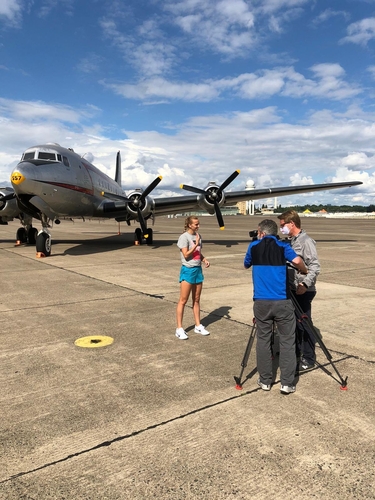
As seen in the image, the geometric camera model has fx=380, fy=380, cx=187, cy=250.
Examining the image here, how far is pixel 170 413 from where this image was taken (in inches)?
146

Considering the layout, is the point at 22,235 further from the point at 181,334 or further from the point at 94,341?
the point at 181,334

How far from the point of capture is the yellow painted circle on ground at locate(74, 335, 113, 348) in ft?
18.6

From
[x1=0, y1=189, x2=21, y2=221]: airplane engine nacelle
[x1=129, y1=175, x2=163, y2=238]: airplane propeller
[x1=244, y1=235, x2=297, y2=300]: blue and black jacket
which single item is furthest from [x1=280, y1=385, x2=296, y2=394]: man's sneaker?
[x1=0, y1=189, x2=21, y2=221]: airplane engine nacelle

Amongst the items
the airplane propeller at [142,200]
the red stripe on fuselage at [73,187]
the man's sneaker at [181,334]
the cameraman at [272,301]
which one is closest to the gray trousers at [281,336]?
the cameraman at [272,301]

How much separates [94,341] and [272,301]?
2.97 metres

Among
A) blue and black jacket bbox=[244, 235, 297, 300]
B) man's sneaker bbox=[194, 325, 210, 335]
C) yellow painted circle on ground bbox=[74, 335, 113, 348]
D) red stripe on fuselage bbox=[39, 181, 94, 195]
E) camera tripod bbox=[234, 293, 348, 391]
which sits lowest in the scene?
yellow painted circle on ground bbox=[74, 335, 113, 348]

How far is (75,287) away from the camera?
983 cm

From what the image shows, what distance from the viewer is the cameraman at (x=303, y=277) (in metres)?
4.63

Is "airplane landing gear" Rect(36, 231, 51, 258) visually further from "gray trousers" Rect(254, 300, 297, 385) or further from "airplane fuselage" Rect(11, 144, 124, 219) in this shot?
"gray trousers" Rect(254, 300, 297, 385)

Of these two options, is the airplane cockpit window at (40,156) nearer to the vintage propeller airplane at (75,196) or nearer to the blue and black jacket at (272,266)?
the vintage propeller airplane at (75,196)

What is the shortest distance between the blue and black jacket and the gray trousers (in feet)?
0.33

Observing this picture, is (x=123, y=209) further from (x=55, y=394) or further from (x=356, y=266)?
(x=55, y=394)

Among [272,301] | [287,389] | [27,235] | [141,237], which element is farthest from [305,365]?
[27,235]

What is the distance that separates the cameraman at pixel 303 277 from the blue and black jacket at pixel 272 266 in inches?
19.6
